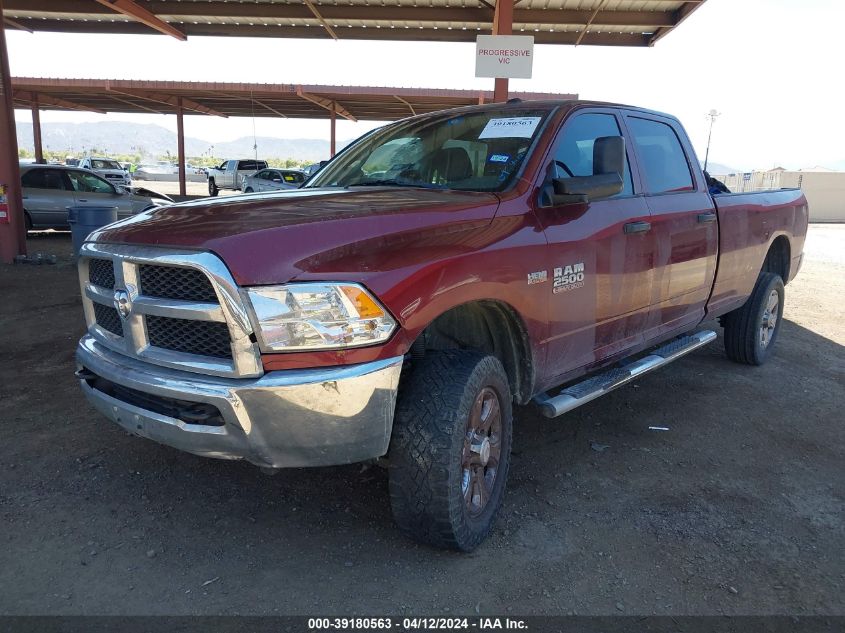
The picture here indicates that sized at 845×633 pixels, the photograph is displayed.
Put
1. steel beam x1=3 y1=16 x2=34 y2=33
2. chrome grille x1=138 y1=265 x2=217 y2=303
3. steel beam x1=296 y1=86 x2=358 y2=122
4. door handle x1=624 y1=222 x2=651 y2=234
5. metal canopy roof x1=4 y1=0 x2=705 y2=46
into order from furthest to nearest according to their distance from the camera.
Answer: steel beam x1=296 y1=86 x2=358 y2=122 < steel beam x1=3 y1=16 x2=34 y2=33 < metal canopy roof x1=4 y1=0 x2=705 y2=46 < door handle x1=624 y1=222 x2=651 y2=234 < chrome grille x1=138 y1=265 x2=217 y2=303

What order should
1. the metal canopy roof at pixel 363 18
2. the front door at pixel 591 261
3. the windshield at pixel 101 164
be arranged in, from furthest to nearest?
the windshield at pixel 101 164 → the metal canopy roof at pixel 363 18 → the front door at pixel 591 261

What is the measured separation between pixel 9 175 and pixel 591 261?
418 inches

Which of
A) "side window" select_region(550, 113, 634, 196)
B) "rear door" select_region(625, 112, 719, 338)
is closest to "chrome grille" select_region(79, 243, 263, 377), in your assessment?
"side window" select_region(550, 113, 634, 196)

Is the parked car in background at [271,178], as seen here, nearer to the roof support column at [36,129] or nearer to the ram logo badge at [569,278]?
the roof support column at [36,129]

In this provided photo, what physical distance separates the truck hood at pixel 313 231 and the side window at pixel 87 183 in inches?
499

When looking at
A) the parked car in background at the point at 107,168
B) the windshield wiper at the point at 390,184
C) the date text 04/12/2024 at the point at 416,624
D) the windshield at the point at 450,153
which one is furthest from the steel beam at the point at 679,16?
the parked car in background at the point at 107,168

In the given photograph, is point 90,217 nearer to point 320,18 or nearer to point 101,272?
point 320,18

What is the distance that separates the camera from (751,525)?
3.08m

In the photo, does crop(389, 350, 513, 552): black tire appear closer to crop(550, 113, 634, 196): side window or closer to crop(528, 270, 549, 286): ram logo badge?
crop(528, 270, 549, 286): ram logo badge

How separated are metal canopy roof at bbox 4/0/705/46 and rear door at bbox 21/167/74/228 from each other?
331 centimetres

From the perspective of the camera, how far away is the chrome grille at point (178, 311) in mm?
2203

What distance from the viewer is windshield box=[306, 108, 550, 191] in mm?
3312

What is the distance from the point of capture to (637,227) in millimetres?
3674

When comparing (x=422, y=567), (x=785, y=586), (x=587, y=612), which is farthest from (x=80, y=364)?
(x=785, y=586)
